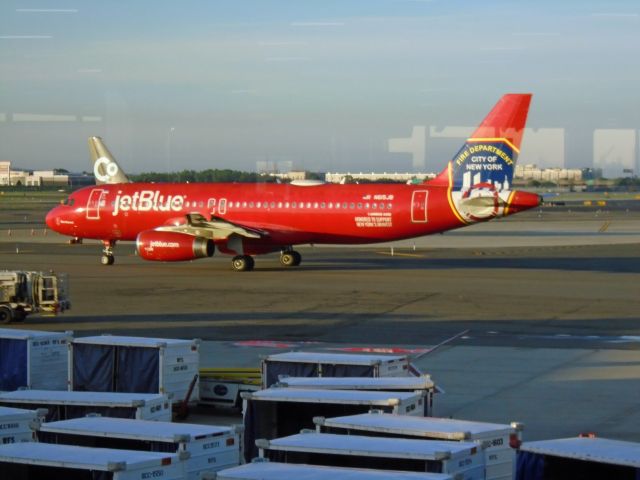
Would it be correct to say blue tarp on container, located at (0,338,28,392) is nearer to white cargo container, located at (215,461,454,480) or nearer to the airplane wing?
A: white cargo container, located at (215,461,454,480)

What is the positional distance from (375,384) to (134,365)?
211 inches

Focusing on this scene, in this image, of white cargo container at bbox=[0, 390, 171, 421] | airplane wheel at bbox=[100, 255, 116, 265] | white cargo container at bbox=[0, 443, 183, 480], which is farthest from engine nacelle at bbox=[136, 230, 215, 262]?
white cargo container at bbox=[0, 443, 183, 480]

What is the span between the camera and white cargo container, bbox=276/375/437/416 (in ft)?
52.9

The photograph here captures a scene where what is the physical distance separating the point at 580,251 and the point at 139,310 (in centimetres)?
3142

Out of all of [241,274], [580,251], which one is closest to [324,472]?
[241,274]

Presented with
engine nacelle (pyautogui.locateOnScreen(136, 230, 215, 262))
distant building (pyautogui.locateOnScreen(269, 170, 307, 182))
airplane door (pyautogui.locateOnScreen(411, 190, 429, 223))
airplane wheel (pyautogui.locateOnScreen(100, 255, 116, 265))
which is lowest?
airplane wheel (pyautogui.locateOnScreen(100, 255, 116, 265))

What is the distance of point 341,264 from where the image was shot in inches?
2000

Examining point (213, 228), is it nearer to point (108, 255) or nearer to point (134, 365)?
point (108, 255)

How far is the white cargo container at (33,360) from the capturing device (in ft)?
66.9

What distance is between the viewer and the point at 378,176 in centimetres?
5644

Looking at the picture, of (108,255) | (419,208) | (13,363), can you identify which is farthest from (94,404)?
(108,255)

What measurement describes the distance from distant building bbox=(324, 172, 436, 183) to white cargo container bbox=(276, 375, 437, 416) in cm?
3628

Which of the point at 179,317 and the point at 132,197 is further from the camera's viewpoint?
the point at 132,197

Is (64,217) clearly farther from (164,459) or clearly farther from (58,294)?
(164,459)
